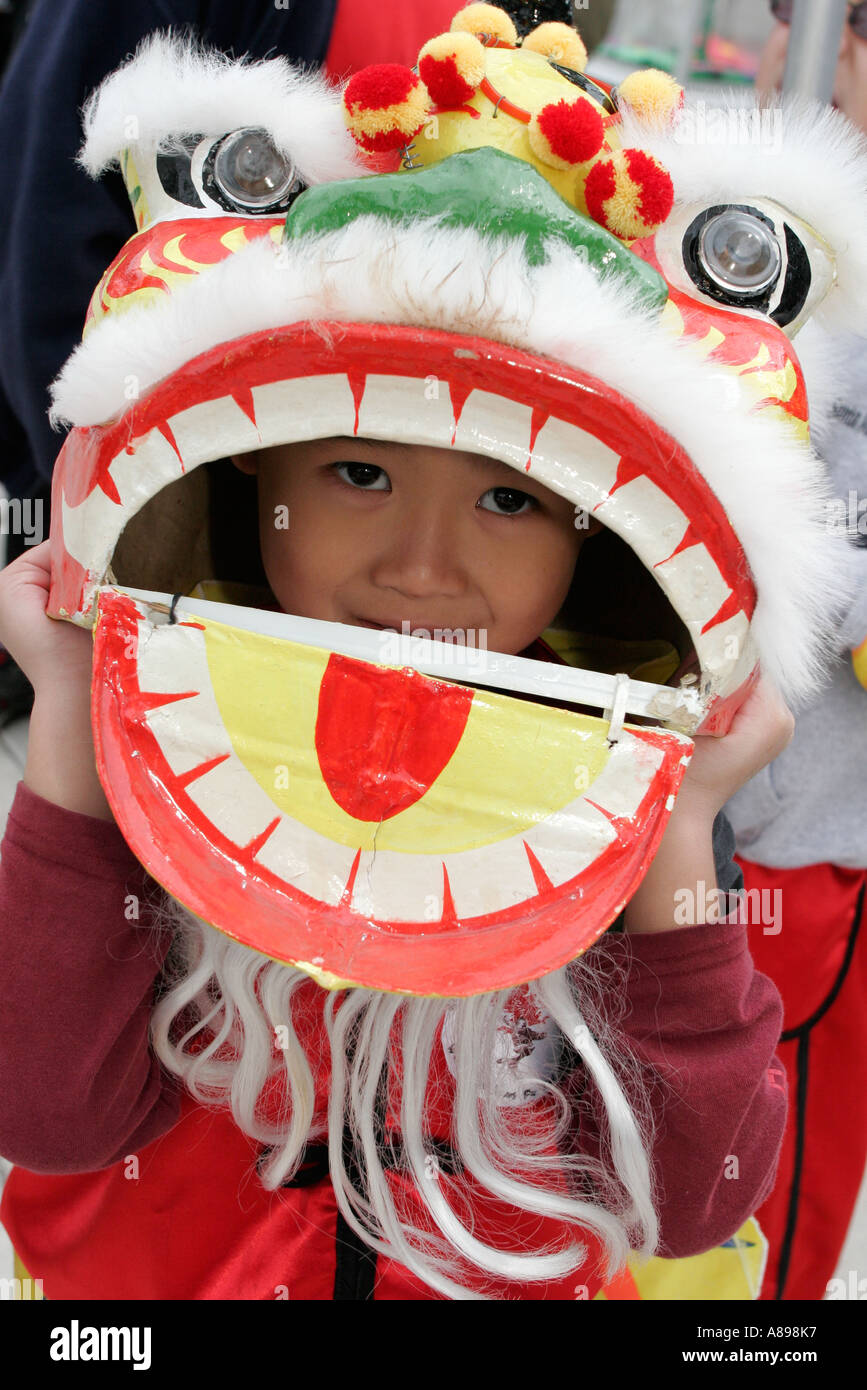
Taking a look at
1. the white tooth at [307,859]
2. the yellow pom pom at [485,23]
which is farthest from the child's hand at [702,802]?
the yellow pom pom at [485,23]

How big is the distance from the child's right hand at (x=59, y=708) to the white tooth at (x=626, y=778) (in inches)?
12.9

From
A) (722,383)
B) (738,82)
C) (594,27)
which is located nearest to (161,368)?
(722,383)

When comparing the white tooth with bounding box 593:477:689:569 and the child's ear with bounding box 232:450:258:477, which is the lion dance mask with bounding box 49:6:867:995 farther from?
the child's ear with bounding box 232:450:258:477

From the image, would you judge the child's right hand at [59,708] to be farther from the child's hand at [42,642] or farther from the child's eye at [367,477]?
the child's eye at [367,477]

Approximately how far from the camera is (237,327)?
570 mm

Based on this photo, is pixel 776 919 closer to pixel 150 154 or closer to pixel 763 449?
pixel 763 449

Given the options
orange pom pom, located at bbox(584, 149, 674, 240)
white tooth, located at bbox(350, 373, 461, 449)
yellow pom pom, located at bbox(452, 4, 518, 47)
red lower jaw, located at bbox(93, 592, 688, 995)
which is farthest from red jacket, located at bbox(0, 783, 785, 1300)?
yellow pom pom, located at bbox(452, 4, 518, 47)

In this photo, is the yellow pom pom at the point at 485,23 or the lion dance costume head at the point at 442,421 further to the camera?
the yellow pom pom at the point at 485,23

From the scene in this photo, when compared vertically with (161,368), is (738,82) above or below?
above

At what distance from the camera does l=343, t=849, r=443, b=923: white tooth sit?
626 millimetres

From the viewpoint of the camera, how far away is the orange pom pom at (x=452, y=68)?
24.4 inches
